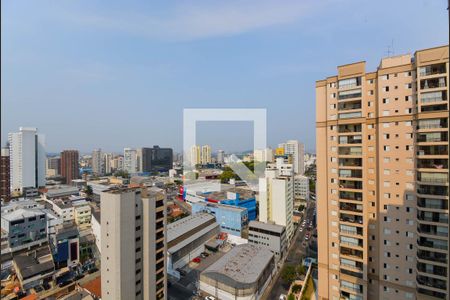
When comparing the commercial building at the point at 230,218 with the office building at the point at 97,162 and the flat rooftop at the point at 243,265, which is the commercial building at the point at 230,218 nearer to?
the flat rooftop at the point at 243,265

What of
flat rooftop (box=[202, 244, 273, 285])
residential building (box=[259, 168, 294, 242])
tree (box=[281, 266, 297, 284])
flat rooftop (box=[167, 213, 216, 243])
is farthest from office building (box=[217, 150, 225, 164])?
tree (box=[281, 266, 297, 284])

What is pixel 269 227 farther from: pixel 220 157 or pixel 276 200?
pixel 220 157

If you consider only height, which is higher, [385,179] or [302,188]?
[385,179]

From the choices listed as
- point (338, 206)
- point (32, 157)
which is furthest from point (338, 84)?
point (32, 157)

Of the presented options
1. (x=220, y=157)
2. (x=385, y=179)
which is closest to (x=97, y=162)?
(x=220, y=157)

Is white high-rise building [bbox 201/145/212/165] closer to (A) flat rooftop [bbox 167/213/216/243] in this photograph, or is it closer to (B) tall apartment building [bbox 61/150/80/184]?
(B) tall apartment building [bbox 61/150/80/184]

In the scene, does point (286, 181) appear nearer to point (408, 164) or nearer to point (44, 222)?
point (408, 164)
